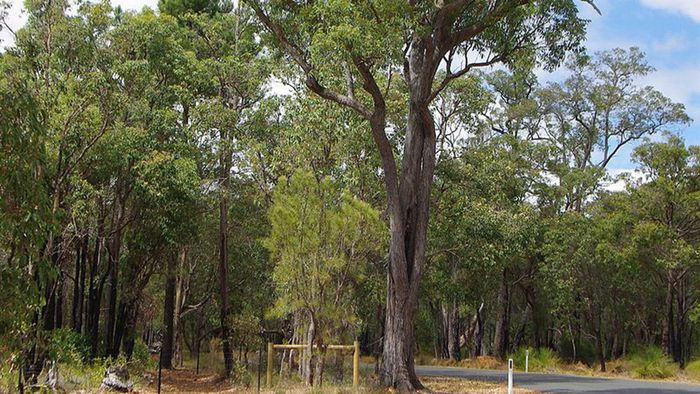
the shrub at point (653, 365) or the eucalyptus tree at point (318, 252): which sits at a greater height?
the eucalyptus tree at point (318, 252)

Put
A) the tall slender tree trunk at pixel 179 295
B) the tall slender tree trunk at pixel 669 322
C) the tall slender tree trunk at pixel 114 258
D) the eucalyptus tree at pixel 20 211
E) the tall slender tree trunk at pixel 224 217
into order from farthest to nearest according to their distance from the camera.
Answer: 1. the tall slender tree trunk at pixel 669 322
2. the tall slender tree trunk at pixel 179 295
3. the tall slender tree trunk at pixel 224 217
4. the tall slender tree trunk at pixel 114 258
5. the eucalyptus tree at pixel 20 211

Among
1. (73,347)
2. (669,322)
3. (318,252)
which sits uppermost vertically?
(318,252)

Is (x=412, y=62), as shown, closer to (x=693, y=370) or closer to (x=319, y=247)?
(x=319, y=247)

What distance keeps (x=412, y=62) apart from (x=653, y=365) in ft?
57.6

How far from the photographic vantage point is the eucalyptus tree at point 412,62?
15688 mm

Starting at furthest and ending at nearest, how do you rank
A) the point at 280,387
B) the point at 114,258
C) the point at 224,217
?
1. the point at 224,217
2. the point at 114,258
3. the point at 280,387

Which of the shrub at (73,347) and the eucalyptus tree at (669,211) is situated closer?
the shrub at (73,347)

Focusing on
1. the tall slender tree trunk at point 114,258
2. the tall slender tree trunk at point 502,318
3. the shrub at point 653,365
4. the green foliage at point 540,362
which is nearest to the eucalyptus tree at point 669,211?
the shrub at point 653,365

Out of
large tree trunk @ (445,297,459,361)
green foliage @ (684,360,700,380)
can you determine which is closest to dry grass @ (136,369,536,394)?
green foliage @ (684,360,700,380)

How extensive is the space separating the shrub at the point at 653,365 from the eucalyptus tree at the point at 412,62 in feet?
49.5

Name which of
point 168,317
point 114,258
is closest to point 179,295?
point 168,317

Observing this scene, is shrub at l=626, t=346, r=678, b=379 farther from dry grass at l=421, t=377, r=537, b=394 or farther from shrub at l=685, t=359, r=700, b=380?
dry grass at l=421, t=377, r=537, b=394

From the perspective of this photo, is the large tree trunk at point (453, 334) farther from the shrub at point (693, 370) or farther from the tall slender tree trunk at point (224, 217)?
the tall slender tree trunk at point (224, 217)

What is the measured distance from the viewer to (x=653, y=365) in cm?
2814
